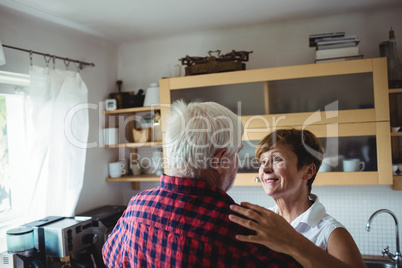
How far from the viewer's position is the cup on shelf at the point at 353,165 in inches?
83.4

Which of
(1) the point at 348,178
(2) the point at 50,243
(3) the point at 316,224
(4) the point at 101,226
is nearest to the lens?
(3) the point at 316,224

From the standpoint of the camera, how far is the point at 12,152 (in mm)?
2152

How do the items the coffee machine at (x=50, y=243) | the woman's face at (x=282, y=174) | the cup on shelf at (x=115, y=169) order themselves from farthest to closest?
the cup on shelf at (x=115, y=169) → the coffee machine at (x=50, y=243) → the woman's face at (x=282, y=174)

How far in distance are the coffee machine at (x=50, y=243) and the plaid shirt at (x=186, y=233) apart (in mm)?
1146

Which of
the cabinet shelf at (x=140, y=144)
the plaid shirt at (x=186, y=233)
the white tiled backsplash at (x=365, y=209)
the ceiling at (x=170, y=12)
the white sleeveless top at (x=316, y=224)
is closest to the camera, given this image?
the plaid shirt at (x=186, y=233)

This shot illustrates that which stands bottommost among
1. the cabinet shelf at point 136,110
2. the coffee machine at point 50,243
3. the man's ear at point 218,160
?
the coffee machine at point 50,243

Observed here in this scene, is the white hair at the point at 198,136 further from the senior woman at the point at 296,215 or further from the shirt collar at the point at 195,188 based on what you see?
the senior woman at the point at 296,215

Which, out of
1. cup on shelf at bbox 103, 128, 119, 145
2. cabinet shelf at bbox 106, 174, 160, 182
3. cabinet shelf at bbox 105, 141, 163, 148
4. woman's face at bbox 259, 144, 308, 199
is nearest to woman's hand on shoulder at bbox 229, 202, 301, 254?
woman's face at bbox 259, 144, 308, 199

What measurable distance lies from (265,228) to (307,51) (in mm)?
1983

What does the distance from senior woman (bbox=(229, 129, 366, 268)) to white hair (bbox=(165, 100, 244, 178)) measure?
16cm

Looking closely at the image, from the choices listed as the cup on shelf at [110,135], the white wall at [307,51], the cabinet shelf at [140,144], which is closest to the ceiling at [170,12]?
the white wall at [307,51]

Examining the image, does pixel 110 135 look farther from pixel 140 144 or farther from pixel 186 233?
pixel 186 233

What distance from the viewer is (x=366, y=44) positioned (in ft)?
7.80

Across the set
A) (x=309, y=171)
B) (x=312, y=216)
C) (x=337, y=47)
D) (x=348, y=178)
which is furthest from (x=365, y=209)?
(x=312, y=216)
